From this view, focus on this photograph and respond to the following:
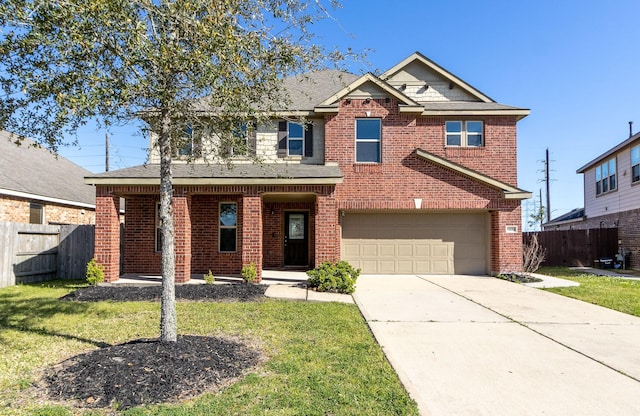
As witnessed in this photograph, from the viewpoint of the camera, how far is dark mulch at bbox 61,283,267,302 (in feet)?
30.5

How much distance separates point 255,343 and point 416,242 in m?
9.56

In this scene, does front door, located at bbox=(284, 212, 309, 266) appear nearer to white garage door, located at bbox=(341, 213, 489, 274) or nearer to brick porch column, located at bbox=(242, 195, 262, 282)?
white garage door, located at bbox=(341, 213, 489, 274)

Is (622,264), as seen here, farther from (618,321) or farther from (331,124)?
(331,124)

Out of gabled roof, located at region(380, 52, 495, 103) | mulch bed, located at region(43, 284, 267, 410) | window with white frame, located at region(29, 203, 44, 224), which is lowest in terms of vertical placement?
mulch bed, located at region(43, 284, 267, 410)

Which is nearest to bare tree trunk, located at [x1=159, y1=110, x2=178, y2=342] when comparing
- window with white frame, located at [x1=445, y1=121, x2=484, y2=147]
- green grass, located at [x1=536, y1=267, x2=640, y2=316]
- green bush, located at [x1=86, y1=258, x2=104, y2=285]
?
green bush, located at [x1=86, y1=258, x2=104, y2=285]

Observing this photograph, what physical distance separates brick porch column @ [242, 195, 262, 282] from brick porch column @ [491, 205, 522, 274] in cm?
844

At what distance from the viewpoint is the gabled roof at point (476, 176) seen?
13258mm

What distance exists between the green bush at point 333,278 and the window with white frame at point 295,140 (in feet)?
15.8

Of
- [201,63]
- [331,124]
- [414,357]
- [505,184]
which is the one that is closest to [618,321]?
[414,357]

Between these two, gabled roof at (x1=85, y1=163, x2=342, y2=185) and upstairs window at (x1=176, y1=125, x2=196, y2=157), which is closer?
upstairs window at (x1=176, y1=125, x2=196, y2=157)

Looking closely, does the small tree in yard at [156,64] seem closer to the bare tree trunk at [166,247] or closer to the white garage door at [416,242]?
the bare tree trunk at [166,247]

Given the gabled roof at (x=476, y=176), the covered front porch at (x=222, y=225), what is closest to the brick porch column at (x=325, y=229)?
the covered front porch at (x=222, y=225)

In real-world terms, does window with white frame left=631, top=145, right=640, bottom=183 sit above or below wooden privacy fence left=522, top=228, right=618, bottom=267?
above

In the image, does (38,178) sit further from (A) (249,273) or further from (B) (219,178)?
(A) (249,273)
